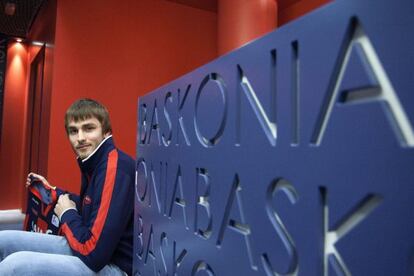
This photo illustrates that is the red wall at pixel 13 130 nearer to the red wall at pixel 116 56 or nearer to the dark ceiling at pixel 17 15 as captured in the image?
the dark ceiling at pixel 17 15

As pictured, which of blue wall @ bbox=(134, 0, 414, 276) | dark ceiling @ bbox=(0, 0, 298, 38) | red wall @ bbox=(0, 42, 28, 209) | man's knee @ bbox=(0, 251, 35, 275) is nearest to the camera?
blue wall @ bbox=(134, 0, 414, 276)

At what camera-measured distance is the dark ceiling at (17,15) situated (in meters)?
3.66

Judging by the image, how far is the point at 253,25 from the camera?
290 cm

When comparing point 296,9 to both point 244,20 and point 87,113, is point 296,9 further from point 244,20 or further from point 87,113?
point 87,113

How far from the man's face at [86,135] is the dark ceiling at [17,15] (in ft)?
8.57

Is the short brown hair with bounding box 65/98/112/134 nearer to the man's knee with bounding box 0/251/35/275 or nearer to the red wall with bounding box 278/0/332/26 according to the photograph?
the man's knee with bounding box 0/251/35/275

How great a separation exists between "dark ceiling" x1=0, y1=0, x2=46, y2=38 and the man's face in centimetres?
261

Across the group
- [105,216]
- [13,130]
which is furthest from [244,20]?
[13,130]

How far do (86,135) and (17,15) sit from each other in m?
3.26

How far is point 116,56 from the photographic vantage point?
A: 10.5 ft

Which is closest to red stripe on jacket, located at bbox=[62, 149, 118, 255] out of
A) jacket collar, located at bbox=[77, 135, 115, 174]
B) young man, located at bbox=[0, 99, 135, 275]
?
young man, located at bbox=[0, 99, 135, 275]

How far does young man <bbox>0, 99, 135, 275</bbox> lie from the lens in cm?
128

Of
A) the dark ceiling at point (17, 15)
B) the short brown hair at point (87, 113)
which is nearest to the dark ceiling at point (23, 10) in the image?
the dark ceiling at point (17, 15)

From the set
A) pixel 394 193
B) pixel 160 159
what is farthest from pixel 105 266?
pixel 394 193
